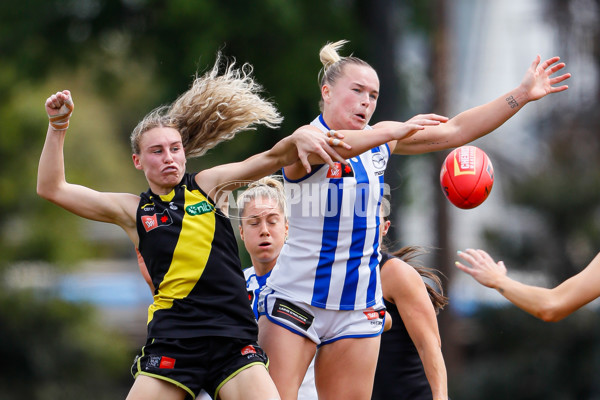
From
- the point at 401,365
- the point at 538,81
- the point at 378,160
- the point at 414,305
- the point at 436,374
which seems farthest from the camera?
the point at 401,365

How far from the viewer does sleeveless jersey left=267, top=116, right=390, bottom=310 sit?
5074mm

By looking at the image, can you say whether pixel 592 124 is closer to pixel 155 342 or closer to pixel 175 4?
pixel 175 4

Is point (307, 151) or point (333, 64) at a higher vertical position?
point (333, 64)

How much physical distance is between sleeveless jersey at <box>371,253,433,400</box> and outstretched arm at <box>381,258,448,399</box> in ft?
0.99

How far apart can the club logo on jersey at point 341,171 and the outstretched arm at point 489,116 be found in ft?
1.54

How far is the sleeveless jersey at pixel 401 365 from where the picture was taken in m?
5.95

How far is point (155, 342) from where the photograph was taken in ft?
15.8

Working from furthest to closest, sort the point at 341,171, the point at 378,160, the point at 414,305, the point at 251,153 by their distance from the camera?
the point at 251,153 < the point at 414,305 < the point at 378,160 < the point at 341,171

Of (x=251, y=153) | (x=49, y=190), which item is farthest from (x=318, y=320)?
(x=251, y=153)

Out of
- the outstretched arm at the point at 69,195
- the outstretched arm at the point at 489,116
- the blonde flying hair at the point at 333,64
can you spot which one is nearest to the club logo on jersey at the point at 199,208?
the outstretched arm at the point at 69,195

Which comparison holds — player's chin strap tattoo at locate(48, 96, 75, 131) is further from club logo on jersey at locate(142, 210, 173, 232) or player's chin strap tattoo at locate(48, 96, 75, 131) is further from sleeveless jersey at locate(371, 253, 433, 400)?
sleeveless jersey at locate(371, 253, 433, 400)

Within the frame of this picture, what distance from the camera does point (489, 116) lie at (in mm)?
5367

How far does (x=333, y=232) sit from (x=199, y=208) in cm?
73

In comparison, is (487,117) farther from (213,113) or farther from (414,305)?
(213,113)
